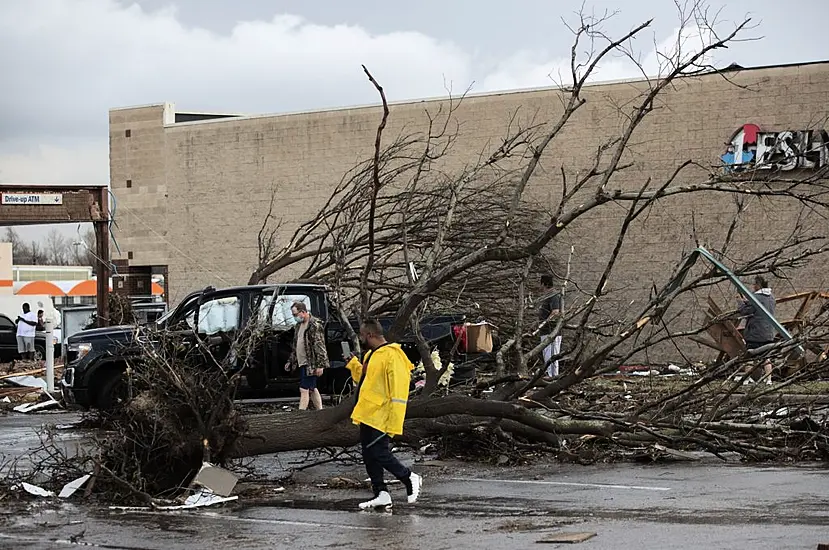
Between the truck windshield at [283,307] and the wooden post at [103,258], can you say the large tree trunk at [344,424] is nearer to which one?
the truck windshield at [283,307]

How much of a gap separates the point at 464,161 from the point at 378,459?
17.5m

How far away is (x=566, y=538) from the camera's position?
7.20 meters

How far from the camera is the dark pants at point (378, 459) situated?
29.7 ft

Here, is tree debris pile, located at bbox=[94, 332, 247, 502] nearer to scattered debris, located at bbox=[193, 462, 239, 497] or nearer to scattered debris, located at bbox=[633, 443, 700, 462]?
scattered debris, located at bbox=[193, 462, 239, 497]

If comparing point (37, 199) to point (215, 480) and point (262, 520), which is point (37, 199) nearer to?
point (215, 480)

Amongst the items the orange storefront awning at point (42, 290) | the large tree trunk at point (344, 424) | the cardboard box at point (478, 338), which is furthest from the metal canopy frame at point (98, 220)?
the orange storefront awning at point (42, 290)

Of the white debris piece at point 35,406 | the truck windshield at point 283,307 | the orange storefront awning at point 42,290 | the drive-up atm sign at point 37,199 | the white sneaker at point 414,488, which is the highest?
the drive-up atm sign at point 37,199

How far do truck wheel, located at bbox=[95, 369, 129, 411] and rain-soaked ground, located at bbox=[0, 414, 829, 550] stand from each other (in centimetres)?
537

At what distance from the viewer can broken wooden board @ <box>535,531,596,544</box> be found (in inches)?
281

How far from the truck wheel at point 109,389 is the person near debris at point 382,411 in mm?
6978

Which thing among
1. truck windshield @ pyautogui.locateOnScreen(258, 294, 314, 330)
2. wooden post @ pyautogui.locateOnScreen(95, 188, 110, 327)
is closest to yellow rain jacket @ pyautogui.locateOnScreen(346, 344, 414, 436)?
truck windshield @ pyautogui.locateOnScreen(258, 294, 314, 330)

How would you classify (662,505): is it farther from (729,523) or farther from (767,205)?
(767,205)

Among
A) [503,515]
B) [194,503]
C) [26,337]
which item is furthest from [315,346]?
[26,337]

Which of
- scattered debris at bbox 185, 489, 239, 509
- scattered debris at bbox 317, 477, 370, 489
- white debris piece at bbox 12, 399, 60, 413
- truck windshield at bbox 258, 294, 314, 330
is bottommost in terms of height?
white debris piece at bbox 12, 399, 60, 413
